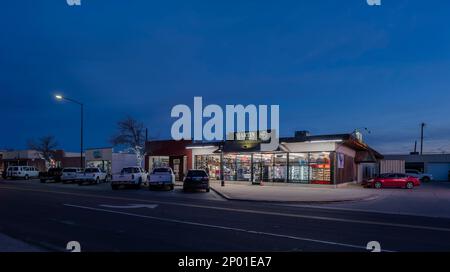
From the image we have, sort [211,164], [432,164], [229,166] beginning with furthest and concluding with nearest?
[432,164] → [211,164] → [229,166]

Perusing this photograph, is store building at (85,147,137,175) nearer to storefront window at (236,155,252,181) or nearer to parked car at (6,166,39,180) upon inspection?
parked car at (6,166,39,180)

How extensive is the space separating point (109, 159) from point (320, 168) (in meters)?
31.9

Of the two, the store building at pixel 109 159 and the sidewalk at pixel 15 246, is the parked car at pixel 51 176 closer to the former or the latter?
the store building at pixel 109 159

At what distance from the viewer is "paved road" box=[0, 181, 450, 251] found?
9.37m

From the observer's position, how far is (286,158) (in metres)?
37.2

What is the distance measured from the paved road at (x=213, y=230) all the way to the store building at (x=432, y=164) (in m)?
48.8

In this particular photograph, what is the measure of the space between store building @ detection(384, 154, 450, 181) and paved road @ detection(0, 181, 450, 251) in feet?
160

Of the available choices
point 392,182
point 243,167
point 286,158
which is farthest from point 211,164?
point 392,182

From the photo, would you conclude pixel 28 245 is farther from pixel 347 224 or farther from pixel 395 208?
pixel 395 208

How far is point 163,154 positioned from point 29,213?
97.3ft

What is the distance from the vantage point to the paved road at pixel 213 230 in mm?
9367

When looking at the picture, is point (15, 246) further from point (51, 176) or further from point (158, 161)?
point (51, 176)

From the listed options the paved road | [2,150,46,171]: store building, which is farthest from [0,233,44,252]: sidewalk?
[2,150,46,171]: store building
